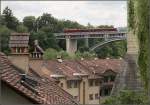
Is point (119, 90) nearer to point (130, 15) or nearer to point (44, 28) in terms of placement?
point (130, 15)

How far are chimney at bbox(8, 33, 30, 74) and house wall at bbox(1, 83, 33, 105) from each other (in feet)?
13.3

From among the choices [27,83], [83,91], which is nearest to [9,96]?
[27,83]

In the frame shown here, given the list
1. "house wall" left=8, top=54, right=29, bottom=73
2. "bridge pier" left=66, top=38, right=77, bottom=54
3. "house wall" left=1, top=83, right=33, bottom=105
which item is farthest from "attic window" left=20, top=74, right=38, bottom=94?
"bridge pier" left=66, top=38, right=77, bottom=54

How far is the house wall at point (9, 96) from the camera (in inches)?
264

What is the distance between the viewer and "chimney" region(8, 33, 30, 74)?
37.1 feet

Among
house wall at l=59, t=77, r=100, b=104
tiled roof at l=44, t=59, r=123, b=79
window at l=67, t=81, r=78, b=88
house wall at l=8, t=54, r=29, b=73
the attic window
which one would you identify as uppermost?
house wall at l=8, t=54, r=29, b=73

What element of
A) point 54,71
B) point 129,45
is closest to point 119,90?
point 129,45

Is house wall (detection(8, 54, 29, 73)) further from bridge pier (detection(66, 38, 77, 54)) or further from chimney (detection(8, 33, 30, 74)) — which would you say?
bridge pier (detection(66, 38, 77, 54))

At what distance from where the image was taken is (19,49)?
11781mm

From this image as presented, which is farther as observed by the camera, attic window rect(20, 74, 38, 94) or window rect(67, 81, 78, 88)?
window rect(67, 81, 78, 88)

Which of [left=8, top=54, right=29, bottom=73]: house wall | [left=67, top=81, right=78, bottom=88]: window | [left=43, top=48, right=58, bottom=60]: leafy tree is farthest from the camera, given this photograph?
[left=43, top=48, right=58, bottom=60]: leafy tree

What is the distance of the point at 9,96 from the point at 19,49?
5.07 metres

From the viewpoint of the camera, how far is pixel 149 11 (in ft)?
22.9

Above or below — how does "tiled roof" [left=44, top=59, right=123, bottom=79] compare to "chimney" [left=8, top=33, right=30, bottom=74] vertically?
below
